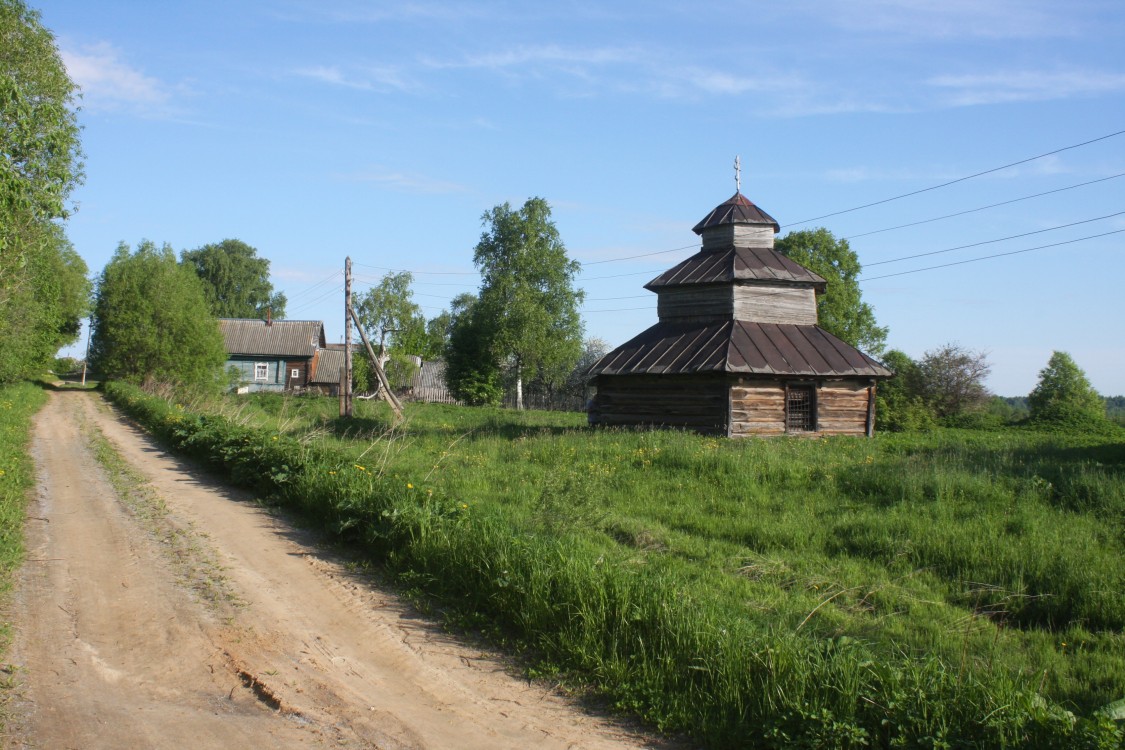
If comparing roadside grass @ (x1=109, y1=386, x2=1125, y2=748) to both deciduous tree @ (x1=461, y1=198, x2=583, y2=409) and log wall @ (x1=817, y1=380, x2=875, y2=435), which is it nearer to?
log wall @ (x1=817, y1=380, x2=875, y2=435)

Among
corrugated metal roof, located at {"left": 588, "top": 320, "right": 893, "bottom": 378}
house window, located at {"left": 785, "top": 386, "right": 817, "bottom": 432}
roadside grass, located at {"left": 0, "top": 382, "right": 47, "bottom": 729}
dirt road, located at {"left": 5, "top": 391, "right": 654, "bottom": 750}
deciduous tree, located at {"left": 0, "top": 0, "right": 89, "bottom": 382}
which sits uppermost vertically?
deciduous tree, located at {"left": 0, "top": 0, "right": 89, "bottom": 382}

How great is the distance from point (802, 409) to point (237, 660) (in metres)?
19.9

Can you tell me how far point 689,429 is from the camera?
74.6 ft

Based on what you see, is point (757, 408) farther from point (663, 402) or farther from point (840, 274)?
point (840, 274)

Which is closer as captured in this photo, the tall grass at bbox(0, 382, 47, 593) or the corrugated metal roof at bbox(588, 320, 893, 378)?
the tall grass at bbox(0, 382, 47, 593)

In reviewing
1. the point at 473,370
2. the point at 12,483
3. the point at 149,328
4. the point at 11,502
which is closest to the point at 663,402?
the point at 12,483

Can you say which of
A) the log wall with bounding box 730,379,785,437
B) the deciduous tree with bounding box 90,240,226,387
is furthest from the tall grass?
the deciduous tree with bounding box 90,240,226,387

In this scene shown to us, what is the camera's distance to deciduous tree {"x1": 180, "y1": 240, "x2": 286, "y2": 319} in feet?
277

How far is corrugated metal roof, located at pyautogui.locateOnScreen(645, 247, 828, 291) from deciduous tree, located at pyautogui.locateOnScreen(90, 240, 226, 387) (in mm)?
30853

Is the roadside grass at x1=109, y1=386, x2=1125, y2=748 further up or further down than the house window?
further down

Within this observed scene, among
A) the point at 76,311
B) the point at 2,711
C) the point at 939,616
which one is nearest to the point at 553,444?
the point at 939,616

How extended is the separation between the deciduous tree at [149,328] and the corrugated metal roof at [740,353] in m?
30.8

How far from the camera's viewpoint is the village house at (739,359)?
2244 centimetres

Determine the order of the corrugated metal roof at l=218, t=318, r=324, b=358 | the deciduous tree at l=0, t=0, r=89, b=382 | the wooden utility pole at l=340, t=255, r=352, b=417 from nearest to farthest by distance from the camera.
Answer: the deciduous tree at l=0, t=0, r=89, b=382, the wooden utility pole at l=340, t=255, r=352, b=417, the corrugated metal roof at l=218, t=318, r=324, b=358
